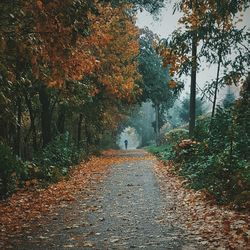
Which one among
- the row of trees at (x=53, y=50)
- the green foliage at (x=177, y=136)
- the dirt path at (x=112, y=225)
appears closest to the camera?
the dirt path at (x=112, y=225)

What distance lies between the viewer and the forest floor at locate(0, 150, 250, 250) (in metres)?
6.79

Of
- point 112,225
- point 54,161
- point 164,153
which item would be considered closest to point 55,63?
point 112,225

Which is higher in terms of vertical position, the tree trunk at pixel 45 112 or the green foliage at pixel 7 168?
the tree trunk at pixel 45 112

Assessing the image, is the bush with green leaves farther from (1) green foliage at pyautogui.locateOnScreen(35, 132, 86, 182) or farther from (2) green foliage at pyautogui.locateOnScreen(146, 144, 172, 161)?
(1) green foliage at pyautogui.locateOnScreen(35, 132, 86, 182)

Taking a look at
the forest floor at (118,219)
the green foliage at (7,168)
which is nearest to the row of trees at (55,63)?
the green foliage at (7,168)

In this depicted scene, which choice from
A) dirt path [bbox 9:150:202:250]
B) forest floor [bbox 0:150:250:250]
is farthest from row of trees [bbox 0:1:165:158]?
dirt path [bbox 9:150:202:250]

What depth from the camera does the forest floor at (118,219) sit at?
22.3ft

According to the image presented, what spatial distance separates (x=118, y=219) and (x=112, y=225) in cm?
53

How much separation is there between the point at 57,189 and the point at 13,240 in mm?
5663

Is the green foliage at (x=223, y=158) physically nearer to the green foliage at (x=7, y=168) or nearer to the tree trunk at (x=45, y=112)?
the green foliage at (x=7, y=168)

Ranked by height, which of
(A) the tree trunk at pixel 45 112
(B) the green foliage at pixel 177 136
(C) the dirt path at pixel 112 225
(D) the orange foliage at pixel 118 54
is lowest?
(C) the dirt path at pixel 112 225

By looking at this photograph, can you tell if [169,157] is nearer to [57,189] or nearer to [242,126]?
[242,126]

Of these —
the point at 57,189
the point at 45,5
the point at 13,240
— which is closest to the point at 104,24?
the point at 57,189

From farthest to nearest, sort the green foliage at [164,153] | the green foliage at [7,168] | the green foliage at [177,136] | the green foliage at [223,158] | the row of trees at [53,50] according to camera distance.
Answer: the green foliage at [177,136] → the green foliage at [164,153] → the green foliage at [7,168] → the green foliage at [223,158] → the row of trees at [53,50]
